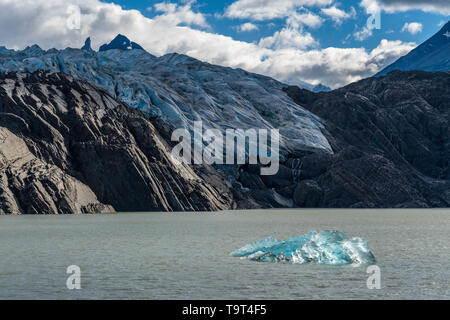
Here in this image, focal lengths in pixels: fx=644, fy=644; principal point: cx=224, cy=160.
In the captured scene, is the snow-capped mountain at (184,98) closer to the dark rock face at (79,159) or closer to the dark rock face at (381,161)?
the dark rock face at (381,161)

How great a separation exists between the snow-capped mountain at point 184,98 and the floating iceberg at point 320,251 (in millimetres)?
113215

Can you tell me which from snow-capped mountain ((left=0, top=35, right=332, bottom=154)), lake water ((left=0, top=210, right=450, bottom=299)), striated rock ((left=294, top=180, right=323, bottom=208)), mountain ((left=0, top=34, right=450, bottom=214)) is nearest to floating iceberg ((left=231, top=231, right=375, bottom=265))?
lake water ((left=0, top=210, right=450, bottom=299))

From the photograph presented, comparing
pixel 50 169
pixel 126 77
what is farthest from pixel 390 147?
pixel 50 169

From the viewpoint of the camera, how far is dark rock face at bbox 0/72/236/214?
103m

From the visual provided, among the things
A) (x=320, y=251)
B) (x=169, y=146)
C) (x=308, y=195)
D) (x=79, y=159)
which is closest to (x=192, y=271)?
(x=320, y=251)

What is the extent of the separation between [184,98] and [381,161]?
55.5 m

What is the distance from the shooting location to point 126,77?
6772 inches

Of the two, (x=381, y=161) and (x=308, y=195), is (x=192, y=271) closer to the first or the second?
(x=308, y=195)

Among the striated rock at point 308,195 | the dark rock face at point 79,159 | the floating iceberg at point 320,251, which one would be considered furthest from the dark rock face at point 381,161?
the floating iceberg at point 320,251

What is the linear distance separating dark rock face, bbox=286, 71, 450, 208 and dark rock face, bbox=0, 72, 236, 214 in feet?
97.5

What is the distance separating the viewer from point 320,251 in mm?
38219

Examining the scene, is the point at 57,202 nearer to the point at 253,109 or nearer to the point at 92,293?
the point at 92,293

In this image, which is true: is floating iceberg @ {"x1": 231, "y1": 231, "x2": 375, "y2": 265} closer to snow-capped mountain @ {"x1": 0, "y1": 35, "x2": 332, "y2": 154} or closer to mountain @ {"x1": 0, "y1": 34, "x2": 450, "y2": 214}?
mountain @ {"x1": 0, "y1": 34, "x2": 450, "y2": 214}
